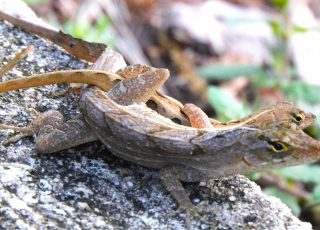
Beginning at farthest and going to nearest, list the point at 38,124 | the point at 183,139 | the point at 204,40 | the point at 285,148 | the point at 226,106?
the point at 204,40
the point at 226,106
the point at 38,124
the point at 183,139
the point at 285,148

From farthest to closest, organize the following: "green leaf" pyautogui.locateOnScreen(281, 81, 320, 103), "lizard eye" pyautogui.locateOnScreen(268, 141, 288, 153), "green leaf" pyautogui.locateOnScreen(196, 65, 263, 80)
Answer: "green leaf" pyautogui.locateOnScreen(196, 65, 263, 80), "green leaf" pyautogui.locateOnScreen(281, 81, 320, 103), "lizard eye" pyautogui.locateOnScreen(268, 141, 288, 153)

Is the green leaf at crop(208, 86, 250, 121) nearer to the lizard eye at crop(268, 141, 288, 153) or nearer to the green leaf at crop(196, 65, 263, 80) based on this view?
the green leaf at crop(196, 65, 263, 80)

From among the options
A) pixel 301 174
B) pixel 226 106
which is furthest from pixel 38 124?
pixel 301 174

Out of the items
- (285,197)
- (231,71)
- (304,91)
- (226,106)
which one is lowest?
(285,197)

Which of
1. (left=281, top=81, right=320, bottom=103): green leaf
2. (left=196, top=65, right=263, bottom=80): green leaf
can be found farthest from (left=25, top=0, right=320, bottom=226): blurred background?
(left=281, top=81, right=320, bottom=103): green leaf

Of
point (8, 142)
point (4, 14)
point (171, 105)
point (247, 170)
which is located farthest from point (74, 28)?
point (247, 170)

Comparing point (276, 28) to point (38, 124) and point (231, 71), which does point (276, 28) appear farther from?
point (38, 124)

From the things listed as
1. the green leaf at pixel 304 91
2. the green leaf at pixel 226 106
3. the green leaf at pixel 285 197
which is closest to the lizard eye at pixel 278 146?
the green leaf at pixel 226 106
